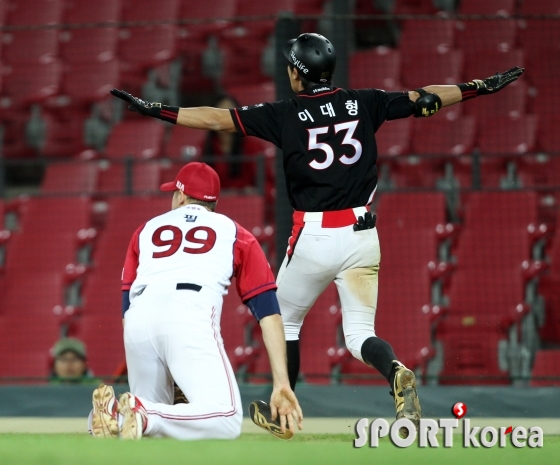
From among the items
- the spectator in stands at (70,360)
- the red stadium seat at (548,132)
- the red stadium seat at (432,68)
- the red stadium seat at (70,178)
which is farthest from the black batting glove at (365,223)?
the red stadium seat at (70,178)

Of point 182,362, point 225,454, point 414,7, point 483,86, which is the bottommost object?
point 225,454

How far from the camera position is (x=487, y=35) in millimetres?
9539

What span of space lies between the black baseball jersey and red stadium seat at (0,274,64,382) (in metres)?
3.41

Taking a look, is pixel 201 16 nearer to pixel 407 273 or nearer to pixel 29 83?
pixel 29 83

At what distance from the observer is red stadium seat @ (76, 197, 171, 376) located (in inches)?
311

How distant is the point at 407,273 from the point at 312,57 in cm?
304

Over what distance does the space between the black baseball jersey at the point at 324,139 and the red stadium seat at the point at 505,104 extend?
438 centimetres

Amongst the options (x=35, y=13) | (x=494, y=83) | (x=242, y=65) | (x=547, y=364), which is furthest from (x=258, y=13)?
(x=494, y=83)

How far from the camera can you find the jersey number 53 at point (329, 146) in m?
5.13

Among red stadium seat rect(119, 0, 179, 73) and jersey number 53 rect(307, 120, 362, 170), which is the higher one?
red stadium seat rect(119, 0, 179, 73)

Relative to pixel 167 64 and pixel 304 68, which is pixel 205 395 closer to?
pixel 304 68

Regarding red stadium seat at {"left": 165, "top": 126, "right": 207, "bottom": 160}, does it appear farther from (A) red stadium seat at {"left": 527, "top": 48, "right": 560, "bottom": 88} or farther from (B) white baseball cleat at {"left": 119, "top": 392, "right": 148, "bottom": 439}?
(B) white baseball cleat at {"left": 119, "top": 392, "right": 148, "bottom": 439}

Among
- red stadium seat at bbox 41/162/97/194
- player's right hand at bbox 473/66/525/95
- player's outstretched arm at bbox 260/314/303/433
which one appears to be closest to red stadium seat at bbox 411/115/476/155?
red stadium seat at bbox 41/162/97/194

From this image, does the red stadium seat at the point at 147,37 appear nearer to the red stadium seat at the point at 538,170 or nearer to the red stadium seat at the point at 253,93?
the red stadium seat at the point at 253,93
